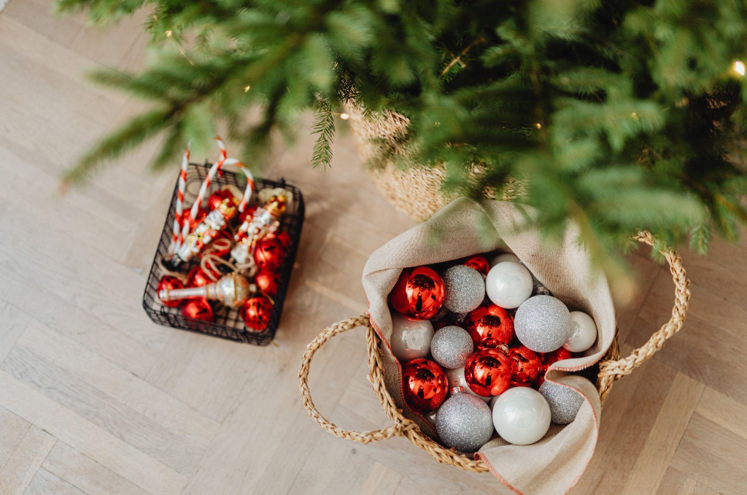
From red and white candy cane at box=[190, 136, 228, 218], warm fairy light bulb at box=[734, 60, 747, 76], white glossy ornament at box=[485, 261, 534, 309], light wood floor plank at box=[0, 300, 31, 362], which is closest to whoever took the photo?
warm fairy light bulb at box=[734, 60, 747, 76]

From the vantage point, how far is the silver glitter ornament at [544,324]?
816mm

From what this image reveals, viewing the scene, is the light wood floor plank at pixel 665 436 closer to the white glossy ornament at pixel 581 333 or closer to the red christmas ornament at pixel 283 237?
the white glossy ornament at pixel 581 333

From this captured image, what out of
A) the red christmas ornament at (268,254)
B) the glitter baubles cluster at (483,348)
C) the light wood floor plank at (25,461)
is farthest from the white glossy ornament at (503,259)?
the light wood floor plank at (25,461)

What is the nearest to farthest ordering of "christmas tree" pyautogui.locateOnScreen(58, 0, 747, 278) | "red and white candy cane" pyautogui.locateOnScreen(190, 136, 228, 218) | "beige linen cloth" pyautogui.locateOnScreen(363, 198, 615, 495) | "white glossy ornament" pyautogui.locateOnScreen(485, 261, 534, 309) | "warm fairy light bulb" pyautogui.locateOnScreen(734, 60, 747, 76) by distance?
"christmas tree" pyautogui.locateOnScreen(58, 0, 747, 278) → "warm fairy light bulb" pyautogui.locateOnScreen(734, 60, 747, 76) → "beige linen cloth" pyautogui.locateOnScreen(363, 198, 615, 495) → "white glossy ornament" pyautogui.locateOnScreen(485, 261, 534, 309) → "red and white candy cane" pyautogui.locateOnScreen(190, 136, 228, 218)

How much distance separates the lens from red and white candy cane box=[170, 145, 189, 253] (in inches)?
39.4

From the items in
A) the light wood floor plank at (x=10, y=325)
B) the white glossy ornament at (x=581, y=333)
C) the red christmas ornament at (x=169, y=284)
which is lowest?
the light wood floor plank at (x=10, y=325)

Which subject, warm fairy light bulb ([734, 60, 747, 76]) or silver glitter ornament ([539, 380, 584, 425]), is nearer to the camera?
warm fairy light bulb ([734, 60, 747, 76])

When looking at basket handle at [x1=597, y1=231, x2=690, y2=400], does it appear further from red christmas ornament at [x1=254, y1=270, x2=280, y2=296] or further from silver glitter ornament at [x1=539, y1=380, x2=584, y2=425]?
red christmas ornament at [x1=254, y1=270, x2=280, y2=296]

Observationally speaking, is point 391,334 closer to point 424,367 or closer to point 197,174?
point 424,367

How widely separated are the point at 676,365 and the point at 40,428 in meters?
1.25

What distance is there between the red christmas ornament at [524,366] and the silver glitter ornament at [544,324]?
19 millimetres

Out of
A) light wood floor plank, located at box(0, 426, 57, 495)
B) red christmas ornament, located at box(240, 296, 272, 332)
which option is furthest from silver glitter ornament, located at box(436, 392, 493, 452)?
light wood floor plank, located at box(0, 426, 57, 495)

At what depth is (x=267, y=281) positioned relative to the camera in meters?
1.01

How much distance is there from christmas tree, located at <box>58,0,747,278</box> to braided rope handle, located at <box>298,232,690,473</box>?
0.22 m
